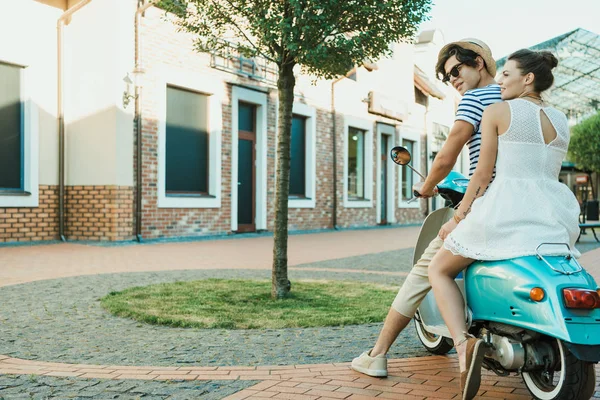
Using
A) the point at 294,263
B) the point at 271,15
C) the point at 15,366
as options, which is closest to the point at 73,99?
the point at 294,263

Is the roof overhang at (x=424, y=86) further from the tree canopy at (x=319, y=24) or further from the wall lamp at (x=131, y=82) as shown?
the tree canopy at (x=319, y=24)

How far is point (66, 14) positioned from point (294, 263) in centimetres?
684

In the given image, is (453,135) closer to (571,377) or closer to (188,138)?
(571,377)

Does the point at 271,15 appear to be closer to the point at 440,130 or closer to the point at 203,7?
the point at 203,7

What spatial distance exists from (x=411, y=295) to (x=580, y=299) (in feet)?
3.09

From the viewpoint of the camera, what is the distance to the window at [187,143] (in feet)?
44.6

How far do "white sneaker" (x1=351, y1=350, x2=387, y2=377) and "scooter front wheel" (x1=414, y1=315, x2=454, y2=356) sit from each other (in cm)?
50

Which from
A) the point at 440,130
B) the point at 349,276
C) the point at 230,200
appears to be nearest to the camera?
the point at 349,276

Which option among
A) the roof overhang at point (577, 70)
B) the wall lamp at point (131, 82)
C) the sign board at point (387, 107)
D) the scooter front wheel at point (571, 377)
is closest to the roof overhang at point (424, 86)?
the sign board at point (387, 107)

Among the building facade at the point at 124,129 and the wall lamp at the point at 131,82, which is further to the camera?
the wall lamp at the point at 131,82

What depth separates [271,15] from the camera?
19.3 ft

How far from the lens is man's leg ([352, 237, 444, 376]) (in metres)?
3.37

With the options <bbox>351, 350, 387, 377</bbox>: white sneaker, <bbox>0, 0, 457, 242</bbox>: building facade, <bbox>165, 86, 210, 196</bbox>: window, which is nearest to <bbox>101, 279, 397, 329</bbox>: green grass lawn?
<bbox>351, 350, 387, 377</bbox>: white sneaker

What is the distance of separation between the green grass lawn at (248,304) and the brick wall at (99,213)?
221 inches
